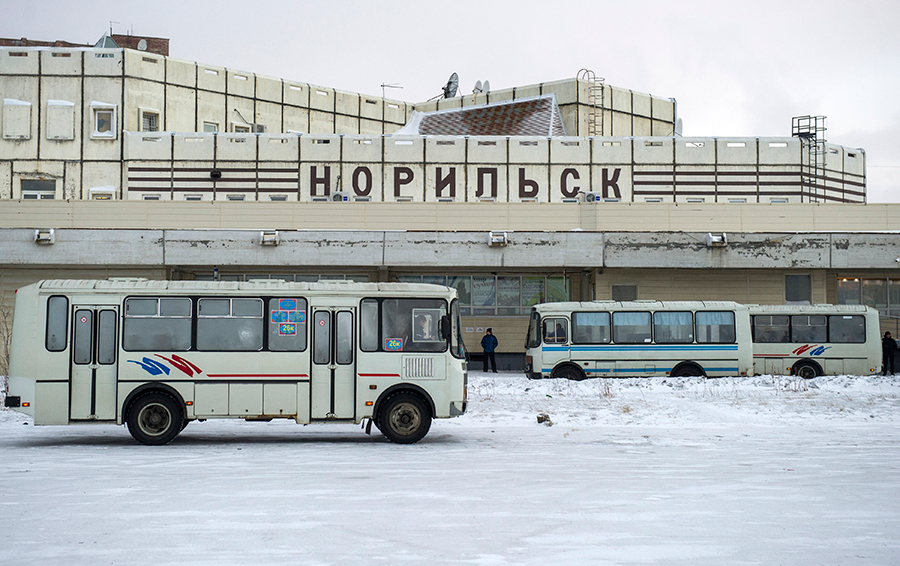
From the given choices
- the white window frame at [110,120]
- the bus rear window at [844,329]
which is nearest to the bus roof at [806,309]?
the bus rear window at [844,329]

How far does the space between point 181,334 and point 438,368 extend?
4396 mm

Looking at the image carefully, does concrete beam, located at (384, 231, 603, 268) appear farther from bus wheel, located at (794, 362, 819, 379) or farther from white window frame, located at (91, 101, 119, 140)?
white window frame, located at (91, 101, 119, 140)

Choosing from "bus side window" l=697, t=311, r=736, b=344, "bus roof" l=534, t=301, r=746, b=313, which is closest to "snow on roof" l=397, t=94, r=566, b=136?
"bus roof" l=534, t=301, r=746, b=313

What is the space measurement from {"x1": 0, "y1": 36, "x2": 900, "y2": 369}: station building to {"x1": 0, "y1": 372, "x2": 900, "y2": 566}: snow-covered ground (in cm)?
1587

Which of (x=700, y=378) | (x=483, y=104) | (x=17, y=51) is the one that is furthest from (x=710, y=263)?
(x=17, y=51)

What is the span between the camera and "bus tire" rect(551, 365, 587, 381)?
1025 inches

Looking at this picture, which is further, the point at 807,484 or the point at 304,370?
the point at 304,370

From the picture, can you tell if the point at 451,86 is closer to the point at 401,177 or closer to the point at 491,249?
the point at 401,177

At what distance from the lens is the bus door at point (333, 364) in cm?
1465

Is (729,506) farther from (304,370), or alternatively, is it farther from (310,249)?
(310,249)

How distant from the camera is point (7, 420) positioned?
689 inches

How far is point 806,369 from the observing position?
1106 inches

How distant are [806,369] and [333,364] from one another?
19066 millimetres

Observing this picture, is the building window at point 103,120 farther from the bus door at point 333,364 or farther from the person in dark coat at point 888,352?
the person in dark coat at point 888,352
